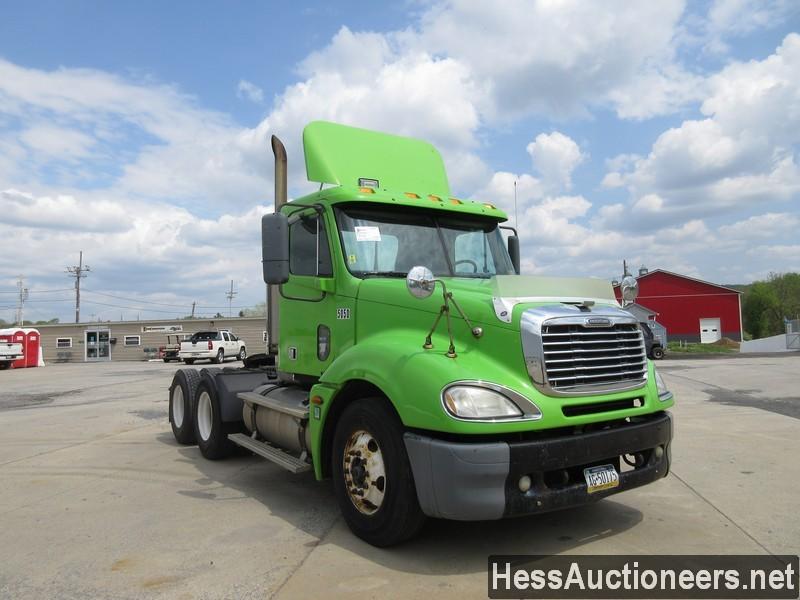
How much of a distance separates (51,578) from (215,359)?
1288 inches

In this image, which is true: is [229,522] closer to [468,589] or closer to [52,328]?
[468,589]

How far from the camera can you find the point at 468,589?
339 cm

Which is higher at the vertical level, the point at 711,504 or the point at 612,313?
the point at 612,313

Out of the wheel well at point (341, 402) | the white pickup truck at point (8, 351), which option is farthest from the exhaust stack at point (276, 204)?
the white pickup truck at point (8, 351)

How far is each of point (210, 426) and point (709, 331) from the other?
167 ft

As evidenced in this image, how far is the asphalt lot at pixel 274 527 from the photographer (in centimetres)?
357

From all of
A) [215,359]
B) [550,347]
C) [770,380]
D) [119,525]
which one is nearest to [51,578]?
[119,525]

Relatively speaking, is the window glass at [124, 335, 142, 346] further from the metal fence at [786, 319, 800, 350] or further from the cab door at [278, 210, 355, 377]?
the cab door at [278, 210, 355, 377]

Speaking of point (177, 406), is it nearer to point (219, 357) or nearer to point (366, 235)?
point (366, 235)

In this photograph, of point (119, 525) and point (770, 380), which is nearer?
point (119, 525)

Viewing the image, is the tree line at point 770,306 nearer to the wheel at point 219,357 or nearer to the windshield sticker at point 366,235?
the wheel at point 219,357

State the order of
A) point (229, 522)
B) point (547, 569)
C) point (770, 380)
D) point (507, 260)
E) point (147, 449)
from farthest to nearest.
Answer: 1. point (770, 380)
2. point (147, 449)
3. point (507, 260)
4. point (229, 522)
5. point (547, 569)

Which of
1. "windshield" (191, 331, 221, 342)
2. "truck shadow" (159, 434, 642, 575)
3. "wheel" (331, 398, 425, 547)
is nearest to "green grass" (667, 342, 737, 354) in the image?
"windshield" (191, 331, 221, 342)

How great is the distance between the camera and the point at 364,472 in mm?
4117
